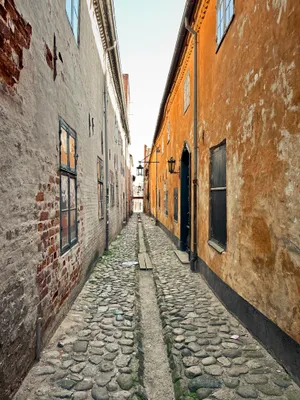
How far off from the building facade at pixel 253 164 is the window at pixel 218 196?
0.02m

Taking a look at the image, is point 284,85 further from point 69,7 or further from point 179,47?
point 179,47

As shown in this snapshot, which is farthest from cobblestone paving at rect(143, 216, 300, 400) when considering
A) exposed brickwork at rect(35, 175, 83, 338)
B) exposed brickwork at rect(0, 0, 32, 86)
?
exposed brickwork at rect(0, 0, 32, 86)

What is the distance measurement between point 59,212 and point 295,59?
3384 mm

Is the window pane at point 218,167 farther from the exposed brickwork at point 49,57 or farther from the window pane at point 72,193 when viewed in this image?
the exposed brickwork at point 49,57

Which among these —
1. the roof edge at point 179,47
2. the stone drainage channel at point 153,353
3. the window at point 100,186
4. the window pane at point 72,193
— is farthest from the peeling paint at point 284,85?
the window at point 100,186

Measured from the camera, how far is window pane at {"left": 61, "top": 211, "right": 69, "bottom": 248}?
4.12 meters

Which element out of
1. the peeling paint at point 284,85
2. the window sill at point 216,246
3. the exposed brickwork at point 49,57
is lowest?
the window sill at point 216,246

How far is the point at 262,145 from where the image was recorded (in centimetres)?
319

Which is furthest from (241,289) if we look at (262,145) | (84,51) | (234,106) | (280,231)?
(84,51)

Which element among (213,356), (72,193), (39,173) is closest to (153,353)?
(213,356)

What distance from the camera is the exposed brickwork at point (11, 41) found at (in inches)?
86.0

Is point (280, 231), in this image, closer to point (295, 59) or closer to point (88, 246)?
point (295, 59)

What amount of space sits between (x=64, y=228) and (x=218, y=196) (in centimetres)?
287

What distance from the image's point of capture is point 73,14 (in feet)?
16.6
